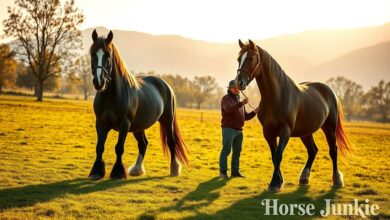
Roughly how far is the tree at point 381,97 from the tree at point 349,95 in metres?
5.62

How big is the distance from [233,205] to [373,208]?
8.64ft

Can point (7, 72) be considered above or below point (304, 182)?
above

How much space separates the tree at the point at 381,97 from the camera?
9000 centimetres

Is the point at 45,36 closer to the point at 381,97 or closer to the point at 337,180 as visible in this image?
the point at 337,180

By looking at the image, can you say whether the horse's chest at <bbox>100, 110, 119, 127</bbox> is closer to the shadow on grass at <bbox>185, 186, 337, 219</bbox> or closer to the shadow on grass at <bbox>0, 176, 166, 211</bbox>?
the shadow on grass at <bbox>0, 176, 166, 211</bbox>

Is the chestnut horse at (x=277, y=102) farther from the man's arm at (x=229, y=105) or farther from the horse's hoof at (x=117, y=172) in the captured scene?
the horse's hoof at (x=117, y=172)

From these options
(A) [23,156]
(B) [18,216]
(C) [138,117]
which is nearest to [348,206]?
(C) [138,117]

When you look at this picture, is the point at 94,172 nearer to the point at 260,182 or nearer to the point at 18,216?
the point at 18,216

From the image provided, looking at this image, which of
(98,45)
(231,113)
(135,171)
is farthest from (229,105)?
(98,45)

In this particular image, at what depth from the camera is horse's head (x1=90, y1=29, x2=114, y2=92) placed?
796cm

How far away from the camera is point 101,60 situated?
8102 mm

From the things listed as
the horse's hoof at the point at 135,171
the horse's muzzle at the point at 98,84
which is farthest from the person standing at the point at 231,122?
the horse's muzzle at the point at 98,84

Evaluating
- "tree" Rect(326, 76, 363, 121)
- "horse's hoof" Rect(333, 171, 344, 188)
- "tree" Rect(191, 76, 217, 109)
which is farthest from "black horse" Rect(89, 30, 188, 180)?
"tree" Rect(191, 76, 217, 109)

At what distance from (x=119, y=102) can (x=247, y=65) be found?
2891 millimetres
